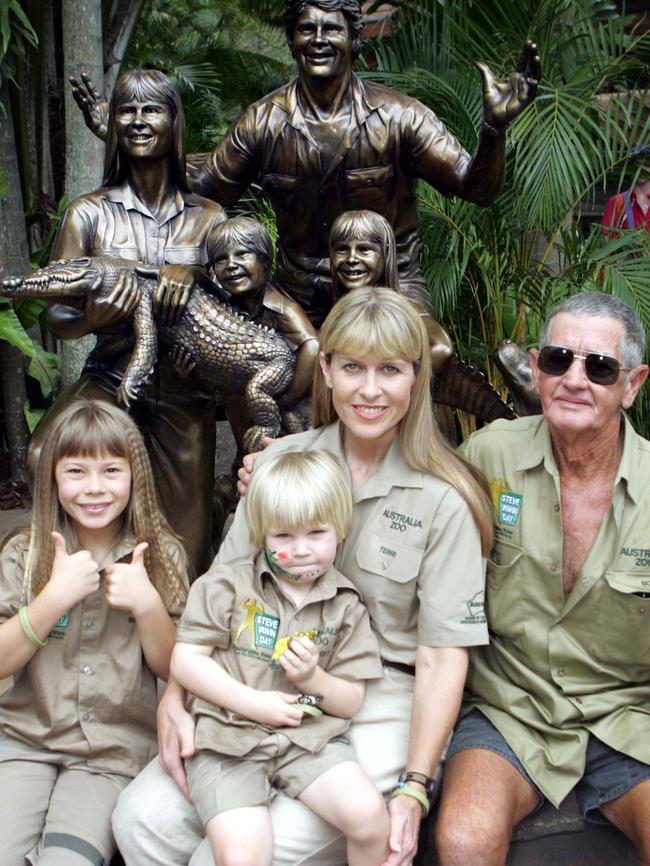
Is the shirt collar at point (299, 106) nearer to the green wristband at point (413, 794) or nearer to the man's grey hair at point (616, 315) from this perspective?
the man's grey hair at point (616, 315)

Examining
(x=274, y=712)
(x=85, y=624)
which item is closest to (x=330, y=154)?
(x=85, y=624)

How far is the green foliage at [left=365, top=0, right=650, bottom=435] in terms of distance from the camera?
5.92 metres

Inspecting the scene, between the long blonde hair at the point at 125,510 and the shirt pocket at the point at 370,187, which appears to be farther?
the shirt pocket at the point at 370,187

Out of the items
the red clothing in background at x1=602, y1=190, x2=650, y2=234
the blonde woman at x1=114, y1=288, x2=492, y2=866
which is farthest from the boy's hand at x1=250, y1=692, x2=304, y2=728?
the red clothing in background at x1=602, y1=190, x2=650, y2=234

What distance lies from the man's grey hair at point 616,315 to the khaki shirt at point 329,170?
1.27 metres

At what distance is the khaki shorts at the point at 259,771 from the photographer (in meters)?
2.32

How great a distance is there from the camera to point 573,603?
2615 millimetres

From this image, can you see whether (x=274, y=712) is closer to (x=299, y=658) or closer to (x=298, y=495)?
(x=299, y=658)

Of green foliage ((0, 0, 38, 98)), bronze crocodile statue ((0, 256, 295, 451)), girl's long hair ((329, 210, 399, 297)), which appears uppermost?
green foliage ((0, 0, 38, 98))

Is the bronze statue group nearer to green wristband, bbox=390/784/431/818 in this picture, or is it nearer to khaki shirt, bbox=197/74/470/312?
green wristband, bbox=390/784/431/818

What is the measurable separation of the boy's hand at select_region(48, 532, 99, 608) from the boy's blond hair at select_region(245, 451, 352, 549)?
0.42 metres

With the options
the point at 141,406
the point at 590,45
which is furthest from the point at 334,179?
the point at 590,45

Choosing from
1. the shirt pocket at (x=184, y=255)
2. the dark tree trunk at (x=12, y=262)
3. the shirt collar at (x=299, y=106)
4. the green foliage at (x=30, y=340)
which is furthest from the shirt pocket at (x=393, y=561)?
the dark tree trunk at (x=12, y=262)

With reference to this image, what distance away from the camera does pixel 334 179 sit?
12.8 ft
